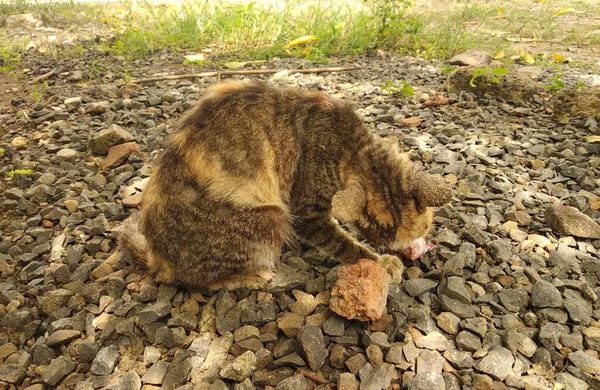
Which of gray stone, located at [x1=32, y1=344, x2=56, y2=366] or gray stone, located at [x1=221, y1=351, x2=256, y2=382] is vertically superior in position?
gray stone, located at [x1=221, y1=351, x2=256, y2=382]

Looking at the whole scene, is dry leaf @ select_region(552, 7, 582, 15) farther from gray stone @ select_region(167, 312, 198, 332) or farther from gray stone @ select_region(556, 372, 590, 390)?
gray stone @ select_region(167, 312, 198, 332)

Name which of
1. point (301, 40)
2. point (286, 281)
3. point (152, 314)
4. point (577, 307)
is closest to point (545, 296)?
point (577, 307)

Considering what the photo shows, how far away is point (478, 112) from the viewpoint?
531 cm

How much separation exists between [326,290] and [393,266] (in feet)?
1.74

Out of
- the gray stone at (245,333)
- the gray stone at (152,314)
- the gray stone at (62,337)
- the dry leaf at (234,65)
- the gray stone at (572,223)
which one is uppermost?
the dry leaf at (234,65)

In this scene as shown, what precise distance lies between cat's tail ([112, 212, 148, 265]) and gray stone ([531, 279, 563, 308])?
8.98ft

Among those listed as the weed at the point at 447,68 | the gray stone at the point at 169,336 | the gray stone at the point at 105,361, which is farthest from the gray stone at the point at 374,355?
the weed at the point at 447,68

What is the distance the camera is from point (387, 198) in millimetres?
3115

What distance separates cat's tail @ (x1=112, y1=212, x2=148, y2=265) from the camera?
131 inches

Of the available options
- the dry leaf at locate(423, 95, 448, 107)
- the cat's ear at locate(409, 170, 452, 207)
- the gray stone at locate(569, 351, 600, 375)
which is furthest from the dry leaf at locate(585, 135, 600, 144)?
the gray stone at locate(569, 351, 600, 375)

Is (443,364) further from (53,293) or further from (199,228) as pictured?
(53,293)

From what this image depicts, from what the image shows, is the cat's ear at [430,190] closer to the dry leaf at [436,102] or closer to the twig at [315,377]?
the twig at [315,377]

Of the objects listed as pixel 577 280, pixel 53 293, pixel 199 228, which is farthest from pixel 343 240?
pixel 53 293

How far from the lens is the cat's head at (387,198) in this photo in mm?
2994
